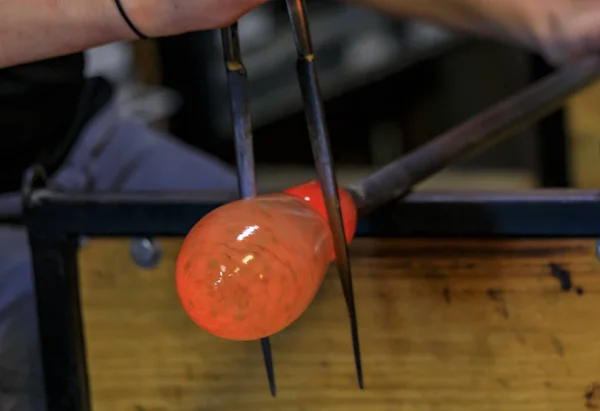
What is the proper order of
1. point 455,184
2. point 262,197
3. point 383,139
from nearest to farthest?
point 262,197
point 455,184
point 383,139

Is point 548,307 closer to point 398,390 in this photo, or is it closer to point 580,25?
point 398,390

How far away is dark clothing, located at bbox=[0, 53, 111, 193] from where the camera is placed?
64cm

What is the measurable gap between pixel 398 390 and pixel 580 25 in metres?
0.30

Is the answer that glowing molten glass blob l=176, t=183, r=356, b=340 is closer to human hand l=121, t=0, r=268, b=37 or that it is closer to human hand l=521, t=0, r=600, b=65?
human hand l=121, t=0, r=268, b=37

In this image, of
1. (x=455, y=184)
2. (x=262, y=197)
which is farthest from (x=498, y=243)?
(x=455, y=184)

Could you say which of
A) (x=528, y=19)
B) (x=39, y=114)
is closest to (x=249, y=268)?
(x=528, y=19)

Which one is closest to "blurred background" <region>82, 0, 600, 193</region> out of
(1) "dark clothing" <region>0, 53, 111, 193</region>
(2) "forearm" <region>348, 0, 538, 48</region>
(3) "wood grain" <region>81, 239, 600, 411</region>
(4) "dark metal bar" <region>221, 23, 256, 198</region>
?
(1) "dark clothing" <region>0, 53, 111, 193</region>

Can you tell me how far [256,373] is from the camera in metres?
0.46

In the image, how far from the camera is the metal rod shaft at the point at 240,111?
0.36 meters

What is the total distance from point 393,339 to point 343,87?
144cm

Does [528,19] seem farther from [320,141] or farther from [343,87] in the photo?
[343,87]

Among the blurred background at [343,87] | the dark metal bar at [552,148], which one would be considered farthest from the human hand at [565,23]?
the blurred background at [343,87]

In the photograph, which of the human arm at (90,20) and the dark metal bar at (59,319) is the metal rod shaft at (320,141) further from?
the dark metal bar at (59,319)

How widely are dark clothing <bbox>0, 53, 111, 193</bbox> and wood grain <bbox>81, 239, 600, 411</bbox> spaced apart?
246 mm
